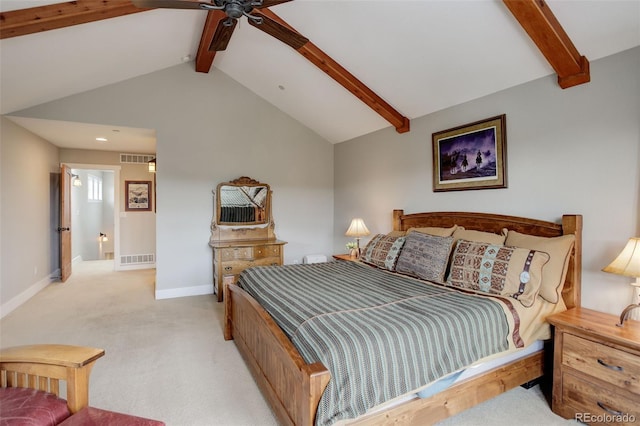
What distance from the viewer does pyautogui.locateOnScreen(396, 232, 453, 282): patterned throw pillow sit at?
9.64 ft

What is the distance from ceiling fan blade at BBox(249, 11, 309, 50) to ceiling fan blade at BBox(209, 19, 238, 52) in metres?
0.20

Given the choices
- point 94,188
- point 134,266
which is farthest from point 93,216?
point 134,266

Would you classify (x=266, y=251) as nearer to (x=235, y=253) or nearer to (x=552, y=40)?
(x=235, y=253)

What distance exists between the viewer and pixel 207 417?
2102mm

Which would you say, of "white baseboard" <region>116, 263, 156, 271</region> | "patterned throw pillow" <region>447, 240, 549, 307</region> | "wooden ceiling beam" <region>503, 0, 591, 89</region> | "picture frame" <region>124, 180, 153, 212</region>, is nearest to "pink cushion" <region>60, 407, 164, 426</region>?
"patterned throw pillow" <region>447, 240, 549, 307</region>

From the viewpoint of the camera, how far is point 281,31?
261 centimetres

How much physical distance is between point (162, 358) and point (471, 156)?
363 centimetres

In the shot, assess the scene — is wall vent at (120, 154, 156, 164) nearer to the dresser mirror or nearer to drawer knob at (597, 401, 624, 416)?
the dresser mirror

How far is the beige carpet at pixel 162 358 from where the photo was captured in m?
2.15

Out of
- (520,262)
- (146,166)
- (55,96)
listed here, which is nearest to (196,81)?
(55,96)

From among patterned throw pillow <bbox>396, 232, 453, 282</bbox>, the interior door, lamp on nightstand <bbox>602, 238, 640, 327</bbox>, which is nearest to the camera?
lamp on nightstand <bbox>602, 238, 640, 327</bbox>

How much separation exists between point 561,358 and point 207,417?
2.41 m

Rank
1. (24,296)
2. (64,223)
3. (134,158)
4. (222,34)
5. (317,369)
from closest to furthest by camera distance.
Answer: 1. (317,369)
2. (222,34)
3. (24,296)
4. (64,223)
5. (134,158)

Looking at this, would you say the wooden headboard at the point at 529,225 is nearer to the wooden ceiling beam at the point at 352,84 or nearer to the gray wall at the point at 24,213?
the wooden ceiling beam at the point at 352,84
